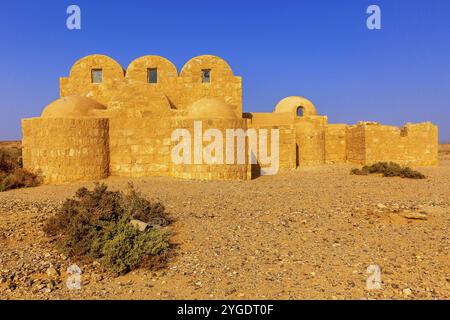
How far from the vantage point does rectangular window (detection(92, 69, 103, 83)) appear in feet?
47.8

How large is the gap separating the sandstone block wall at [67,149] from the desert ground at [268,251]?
2984mm

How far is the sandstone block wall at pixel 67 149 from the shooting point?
33.5ft

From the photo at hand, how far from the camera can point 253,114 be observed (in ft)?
54.3

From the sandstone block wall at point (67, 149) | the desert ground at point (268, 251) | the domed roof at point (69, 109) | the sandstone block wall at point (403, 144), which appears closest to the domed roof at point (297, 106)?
the sandstone block wall at point (403, 144)

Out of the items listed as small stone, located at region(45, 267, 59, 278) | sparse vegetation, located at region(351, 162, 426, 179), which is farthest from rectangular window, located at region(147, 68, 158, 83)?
small stone, located at region(45, 267, 59, 278)

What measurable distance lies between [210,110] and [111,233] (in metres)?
7.27

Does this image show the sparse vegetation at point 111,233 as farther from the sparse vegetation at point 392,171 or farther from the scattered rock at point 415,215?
the sparse vegetation at point 392,171

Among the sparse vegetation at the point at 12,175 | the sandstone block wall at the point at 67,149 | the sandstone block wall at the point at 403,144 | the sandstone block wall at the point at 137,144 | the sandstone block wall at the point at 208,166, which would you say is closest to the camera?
the sparse vegetation at the point at 12,175

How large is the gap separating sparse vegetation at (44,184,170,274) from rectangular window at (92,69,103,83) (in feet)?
33.4

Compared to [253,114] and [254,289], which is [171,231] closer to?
[254,289]

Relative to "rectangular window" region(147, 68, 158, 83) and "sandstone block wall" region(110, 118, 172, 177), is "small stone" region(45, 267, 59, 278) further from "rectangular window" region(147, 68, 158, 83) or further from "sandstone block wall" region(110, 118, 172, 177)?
"rectangular window" region(147, 68, 158, 83)

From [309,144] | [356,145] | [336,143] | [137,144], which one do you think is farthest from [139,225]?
[336,143]

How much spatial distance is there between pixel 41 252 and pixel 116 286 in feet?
4.59
